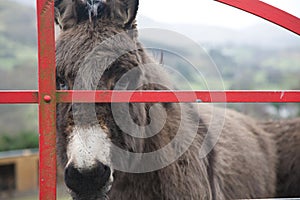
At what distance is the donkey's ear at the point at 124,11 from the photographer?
261 centimetres

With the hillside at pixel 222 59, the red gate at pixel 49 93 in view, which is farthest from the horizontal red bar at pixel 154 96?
the hillside at pixel 222 59

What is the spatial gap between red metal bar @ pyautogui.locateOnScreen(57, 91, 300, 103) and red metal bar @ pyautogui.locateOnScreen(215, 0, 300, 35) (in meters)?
0.31

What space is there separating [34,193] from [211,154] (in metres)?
6.90

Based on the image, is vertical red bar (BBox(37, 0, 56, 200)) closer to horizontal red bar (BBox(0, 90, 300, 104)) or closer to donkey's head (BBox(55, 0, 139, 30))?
horizontal red bar (BBox(0, 90, 300, 104))

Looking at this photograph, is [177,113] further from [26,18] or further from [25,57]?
[26,18]

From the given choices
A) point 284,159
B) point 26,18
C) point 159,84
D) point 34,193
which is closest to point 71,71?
point 159,84

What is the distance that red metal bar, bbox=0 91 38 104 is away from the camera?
2006mm

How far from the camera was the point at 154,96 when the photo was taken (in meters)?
2.06

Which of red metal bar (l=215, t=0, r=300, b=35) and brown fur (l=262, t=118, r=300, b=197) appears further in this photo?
brown fur (l=262, t=118, r=300, b=197)

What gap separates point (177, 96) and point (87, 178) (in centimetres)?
59

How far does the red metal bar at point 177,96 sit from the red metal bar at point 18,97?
0.11m

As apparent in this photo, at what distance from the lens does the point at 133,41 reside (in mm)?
2752

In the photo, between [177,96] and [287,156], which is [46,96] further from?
[287,156]

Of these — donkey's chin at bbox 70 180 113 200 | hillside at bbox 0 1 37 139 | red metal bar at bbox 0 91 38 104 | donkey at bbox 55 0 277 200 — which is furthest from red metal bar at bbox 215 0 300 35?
hillside at bbox 0 1 37 139
